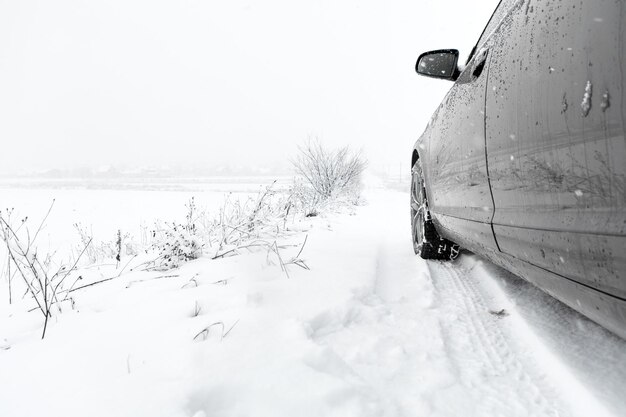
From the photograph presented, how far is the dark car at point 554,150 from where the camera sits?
77 centimetres

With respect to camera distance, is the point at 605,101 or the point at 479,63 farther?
the point at 479,63

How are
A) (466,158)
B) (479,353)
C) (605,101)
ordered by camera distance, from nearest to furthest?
1. (605,101)
2. (479,353)
3. (466,158)

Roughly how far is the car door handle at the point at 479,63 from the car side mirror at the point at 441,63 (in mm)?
490

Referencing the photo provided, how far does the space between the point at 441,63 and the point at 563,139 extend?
→ 1.51 metres

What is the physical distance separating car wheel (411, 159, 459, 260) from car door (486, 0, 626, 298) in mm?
1733

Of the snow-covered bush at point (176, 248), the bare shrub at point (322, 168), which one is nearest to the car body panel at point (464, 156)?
the snow-covered bush at point (176, 248)

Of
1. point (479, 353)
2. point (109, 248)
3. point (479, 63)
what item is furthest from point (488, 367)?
point (109, 248)

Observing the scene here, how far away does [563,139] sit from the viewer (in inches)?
37.0

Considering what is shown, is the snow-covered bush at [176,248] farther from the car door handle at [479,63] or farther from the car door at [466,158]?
the car door handle at [479,63]

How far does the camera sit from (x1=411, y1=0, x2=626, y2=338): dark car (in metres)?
0.77

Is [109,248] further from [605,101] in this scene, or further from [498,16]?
[605,101]

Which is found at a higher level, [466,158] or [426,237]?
[466,158]

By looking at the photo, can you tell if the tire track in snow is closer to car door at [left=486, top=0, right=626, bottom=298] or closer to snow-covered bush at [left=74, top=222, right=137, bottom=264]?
car door at [left=486, top=0, right=626, bottom=298]

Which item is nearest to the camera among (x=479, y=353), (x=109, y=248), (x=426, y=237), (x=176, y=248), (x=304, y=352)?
(x=304, y=352)
